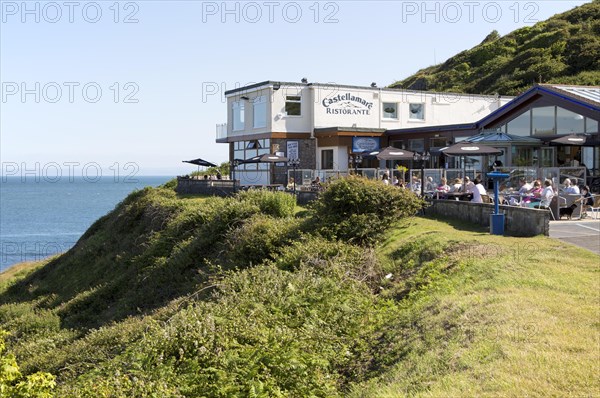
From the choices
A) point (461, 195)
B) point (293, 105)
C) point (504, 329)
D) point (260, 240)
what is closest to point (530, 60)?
point (293, 105)

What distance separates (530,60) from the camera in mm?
65062

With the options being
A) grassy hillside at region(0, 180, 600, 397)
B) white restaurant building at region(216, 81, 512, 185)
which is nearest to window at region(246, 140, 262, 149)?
white restaurant building at region(216, 81, 512, 185)

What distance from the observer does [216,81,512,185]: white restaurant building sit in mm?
40031

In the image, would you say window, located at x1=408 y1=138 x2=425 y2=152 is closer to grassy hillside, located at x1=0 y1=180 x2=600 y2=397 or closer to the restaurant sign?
the restaurant sign

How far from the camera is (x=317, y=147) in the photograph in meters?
41.2

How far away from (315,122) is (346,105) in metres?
2.46

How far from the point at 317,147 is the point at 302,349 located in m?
31.1

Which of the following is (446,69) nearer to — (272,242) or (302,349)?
(272,242)

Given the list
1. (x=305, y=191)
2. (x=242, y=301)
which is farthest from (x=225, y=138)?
(x=242, y=301)

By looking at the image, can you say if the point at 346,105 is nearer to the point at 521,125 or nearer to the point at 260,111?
the point at 260,111

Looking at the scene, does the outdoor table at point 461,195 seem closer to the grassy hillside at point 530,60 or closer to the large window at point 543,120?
the large window at point 543,120

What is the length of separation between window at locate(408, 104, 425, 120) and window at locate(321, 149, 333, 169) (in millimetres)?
6691

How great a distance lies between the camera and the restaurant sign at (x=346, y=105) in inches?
1619

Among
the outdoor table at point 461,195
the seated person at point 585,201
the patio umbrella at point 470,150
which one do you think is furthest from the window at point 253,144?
the seated person at point 585,201
